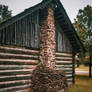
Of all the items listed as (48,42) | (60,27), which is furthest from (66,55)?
(48,42)

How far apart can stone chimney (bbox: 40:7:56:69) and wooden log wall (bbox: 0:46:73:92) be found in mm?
492

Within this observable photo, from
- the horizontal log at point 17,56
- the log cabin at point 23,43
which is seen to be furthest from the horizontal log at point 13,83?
the horizontal log at point 17,56

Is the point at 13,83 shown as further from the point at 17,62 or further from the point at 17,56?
the point at 17,56

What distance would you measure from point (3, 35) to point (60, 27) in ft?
18.8

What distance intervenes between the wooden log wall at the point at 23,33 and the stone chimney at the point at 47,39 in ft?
1.10

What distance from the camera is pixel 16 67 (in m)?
7.62

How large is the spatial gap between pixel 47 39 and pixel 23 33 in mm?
1666

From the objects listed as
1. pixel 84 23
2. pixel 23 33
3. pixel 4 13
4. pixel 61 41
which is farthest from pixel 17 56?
pixel 4 13

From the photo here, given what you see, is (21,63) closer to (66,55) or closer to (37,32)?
(37,32)

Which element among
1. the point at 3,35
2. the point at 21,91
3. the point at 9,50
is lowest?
the point at 21,91

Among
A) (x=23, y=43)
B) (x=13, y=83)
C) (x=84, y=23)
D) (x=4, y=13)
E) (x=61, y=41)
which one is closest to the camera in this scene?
(x=13, y=83)

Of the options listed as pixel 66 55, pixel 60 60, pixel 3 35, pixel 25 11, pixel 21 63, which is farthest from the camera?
pixel 66 55

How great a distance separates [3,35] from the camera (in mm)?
6852

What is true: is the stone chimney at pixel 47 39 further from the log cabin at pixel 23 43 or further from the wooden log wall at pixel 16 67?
the wooden log wall at pixel 16 67
